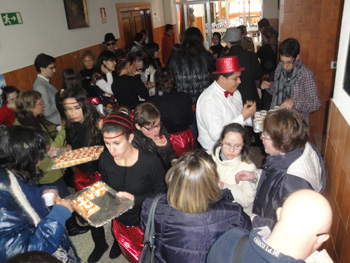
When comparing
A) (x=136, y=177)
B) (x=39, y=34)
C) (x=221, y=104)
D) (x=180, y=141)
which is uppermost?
(x=39, y=34)

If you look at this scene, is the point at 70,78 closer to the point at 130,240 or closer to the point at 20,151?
the point at 20,151

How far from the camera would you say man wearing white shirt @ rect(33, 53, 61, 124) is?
4031mm

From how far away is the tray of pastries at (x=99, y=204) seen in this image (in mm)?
1927

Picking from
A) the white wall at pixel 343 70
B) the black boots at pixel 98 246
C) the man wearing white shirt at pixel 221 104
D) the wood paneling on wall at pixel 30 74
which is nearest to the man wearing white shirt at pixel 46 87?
the wood paneling on wall at pixel 30 74

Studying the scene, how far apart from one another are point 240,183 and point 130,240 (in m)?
1.05

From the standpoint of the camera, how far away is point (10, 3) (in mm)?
4207

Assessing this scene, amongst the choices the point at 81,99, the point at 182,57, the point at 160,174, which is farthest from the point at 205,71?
the point at 160,174

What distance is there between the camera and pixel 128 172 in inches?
83.7

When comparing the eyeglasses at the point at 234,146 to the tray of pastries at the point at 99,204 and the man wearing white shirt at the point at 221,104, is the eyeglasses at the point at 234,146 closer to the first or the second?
the man wearing white shirt at the point at 221,104

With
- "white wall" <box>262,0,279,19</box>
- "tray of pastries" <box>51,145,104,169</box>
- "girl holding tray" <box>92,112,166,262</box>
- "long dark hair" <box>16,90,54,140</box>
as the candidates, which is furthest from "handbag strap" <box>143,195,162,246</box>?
"white wall" <box>262,0,279,19</box>

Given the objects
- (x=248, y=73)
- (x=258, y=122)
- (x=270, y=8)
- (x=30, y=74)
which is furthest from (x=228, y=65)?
(x=270, y=8)

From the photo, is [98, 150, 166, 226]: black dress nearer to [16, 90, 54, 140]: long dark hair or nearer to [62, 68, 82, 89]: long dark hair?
[16, 90, 54, 140]: long dark hair

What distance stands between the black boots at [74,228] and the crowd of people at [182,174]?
0.01m

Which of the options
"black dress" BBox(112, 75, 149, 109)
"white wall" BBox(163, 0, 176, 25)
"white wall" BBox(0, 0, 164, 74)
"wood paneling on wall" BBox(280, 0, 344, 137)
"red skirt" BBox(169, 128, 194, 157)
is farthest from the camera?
"white wall" BBox(163, 0, 176, 25)
